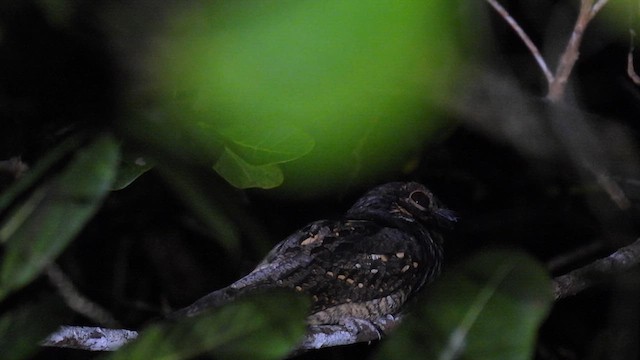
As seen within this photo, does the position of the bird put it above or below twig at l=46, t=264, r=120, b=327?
below

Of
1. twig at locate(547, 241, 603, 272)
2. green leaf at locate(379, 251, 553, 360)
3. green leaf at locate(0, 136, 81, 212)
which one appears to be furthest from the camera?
twig at locate(547, 241, 603, 272)

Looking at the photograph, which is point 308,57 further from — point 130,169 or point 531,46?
point 531,46

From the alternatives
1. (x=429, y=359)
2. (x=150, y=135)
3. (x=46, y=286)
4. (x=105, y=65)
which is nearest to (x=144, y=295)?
(x=46, y=286)

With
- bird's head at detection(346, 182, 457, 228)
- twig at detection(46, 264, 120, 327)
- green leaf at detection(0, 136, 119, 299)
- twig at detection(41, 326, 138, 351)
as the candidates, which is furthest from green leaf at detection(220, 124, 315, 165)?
bird's head at detection(346, 182, 457, 228)

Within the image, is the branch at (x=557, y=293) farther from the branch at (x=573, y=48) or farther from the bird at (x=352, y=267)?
the branch at (x=573, y=48)

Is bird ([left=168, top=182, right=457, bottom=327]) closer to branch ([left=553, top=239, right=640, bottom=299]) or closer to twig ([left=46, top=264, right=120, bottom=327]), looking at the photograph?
twig ([left=46, top=264, right=120, bottom=327])

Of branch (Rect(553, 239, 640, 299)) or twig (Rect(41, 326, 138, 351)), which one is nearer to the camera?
twig (Rect(41, 326, 138, 351))
